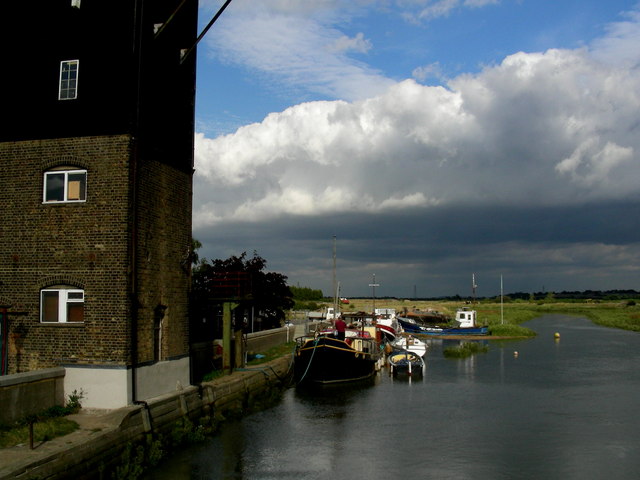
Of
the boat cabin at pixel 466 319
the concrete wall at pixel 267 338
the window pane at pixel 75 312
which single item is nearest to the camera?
the window pane at pixel 75 312

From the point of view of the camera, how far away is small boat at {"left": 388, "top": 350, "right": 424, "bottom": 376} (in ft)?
134

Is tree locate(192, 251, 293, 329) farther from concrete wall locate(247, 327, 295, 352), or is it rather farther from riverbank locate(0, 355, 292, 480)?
riverbank locate(0, 355, 292, 480)

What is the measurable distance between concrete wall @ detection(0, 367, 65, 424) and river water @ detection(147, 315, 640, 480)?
136 inches

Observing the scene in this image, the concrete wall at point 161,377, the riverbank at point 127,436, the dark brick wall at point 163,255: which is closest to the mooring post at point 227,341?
the riverbank at point 127,436

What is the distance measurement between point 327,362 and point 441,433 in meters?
11.4

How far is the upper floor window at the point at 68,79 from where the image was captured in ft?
61.0

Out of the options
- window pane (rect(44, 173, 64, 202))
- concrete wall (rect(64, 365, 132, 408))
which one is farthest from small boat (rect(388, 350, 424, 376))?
window pane (rect(44, 173, 64, 202))

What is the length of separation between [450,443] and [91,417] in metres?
12.0

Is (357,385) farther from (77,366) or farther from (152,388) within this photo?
(77,366)

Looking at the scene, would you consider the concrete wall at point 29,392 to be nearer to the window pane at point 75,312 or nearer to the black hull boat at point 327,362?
the window pane at point 75,312

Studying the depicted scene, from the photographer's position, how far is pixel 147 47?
1919 cm

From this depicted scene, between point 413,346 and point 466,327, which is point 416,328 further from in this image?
point 413,346

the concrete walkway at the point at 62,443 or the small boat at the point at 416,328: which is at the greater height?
the concrete walkway at the point at 62,443

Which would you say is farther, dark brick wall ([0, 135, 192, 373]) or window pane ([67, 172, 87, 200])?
window pane ([67, 172, 87, 200])
